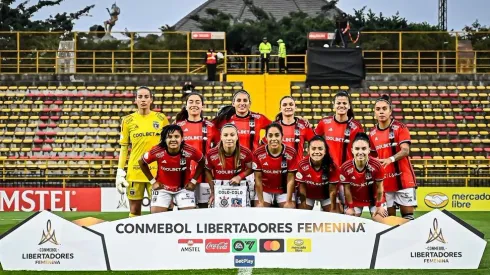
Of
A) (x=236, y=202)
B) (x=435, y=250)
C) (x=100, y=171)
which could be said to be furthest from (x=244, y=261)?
(x=100, y=171)

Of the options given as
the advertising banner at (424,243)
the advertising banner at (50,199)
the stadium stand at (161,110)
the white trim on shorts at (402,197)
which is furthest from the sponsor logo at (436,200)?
the advertising banner at (424,243)

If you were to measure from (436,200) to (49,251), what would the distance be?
633 inches

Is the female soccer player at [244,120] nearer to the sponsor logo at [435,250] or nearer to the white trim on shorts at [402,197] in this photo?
the white trim on shorts at [402,197]

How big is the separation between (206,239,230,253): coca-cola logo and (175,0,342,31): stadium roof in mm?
50966

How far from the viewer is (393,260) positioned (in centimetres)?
1058

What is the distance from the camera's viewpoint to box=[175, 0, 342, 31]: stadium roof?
2436 inches

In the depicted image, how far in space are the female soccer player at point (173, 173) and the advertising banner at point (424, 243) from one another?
216 cm

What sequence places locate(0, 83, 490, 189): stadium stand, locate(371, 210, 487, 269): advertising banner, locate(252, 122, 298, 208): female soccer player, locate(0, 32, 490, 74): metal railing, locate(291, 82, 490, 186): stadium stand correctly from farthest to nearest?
locate(0, 32, 490, 74): metal railing < locate(291, 82, 490, 186): stadium stand < locate(0, 83, 490, 189): stadium stand < locate(252, 122, 298, 208): female soccer player < locate(371, 210, 487, 269): advertising banner

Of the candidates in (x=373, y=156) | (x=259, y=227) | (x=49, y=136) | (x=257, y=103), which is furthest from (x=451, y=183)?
(x=259, y=227)

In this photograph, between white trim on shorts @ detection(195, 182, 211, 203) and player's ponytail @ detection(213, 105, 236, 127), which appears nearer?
white trim on shorts @ detection(195, 182, 211, 203)

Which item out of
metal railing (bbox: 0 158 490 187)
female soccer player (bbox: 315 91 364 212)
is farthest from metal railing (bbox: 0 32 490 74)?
female soccer player (bbox: 315 91 364 212)

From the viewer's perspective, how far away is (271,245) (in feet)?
34.8

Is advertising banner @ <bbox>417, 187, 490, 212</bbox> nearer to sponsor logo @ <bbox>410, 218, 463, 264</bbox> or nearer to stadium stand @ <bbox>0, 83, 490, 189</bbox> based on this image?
stadium stand @ <bbox>0, 83, 490, 189</bbox>

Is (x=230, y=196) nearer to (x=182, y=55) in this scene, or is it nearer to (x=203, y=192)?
(x=203, y=192)
